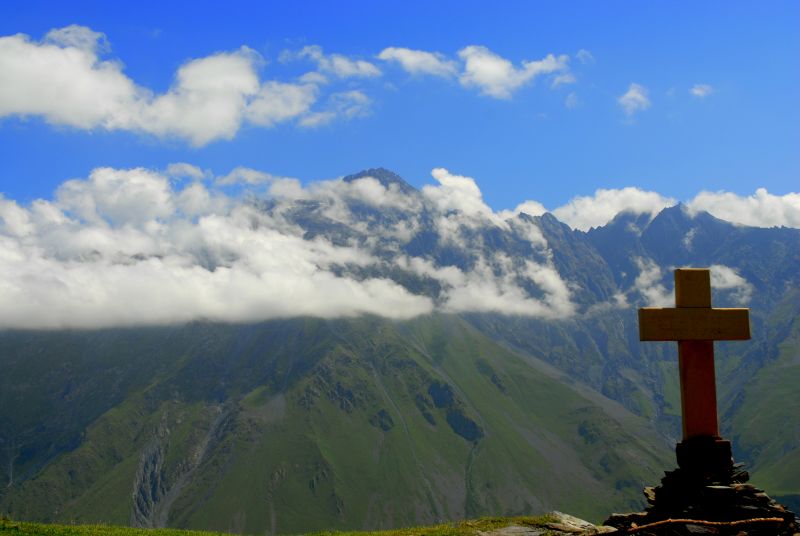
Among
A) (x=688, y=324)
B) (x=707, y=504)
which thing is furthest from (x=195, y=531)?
(x=688, y=324)

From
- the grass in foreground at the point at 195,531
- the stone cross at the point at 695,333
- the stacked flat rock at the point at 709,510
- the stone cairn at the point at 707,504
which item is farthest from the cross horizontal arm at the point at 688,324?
the grass in foreground at the point at 195,531

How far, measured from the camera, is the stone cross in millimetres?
24031

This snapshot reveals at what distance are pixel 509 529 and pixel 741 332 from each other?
10213 millimetres

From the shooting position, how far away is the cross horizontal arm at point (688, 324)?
79.0 ft

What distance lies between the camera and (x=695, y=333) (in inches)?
958

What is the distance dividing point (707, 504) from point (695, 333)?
18.1ft

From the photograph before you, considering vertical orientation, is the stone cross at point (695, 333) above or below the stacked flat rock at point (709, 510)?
above

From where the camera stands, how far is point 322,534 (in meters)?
27.6

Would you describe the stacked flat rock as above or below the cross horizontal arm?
below

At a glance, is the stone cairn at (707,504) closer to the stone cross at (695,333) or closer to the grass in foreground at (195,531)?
the stone cross at (695,333)

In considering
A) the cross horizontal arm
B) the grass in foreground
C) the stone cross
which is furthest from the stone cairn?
the grass in foreground

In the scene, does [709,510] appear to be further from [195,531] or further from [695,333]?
[195,531]

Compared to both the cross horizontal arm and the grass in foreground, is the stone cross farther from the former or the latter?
the grass in foreground

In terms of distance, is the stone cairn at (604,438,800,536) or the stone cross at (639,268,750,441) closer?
the stone cairn at (604,438,800,536)
